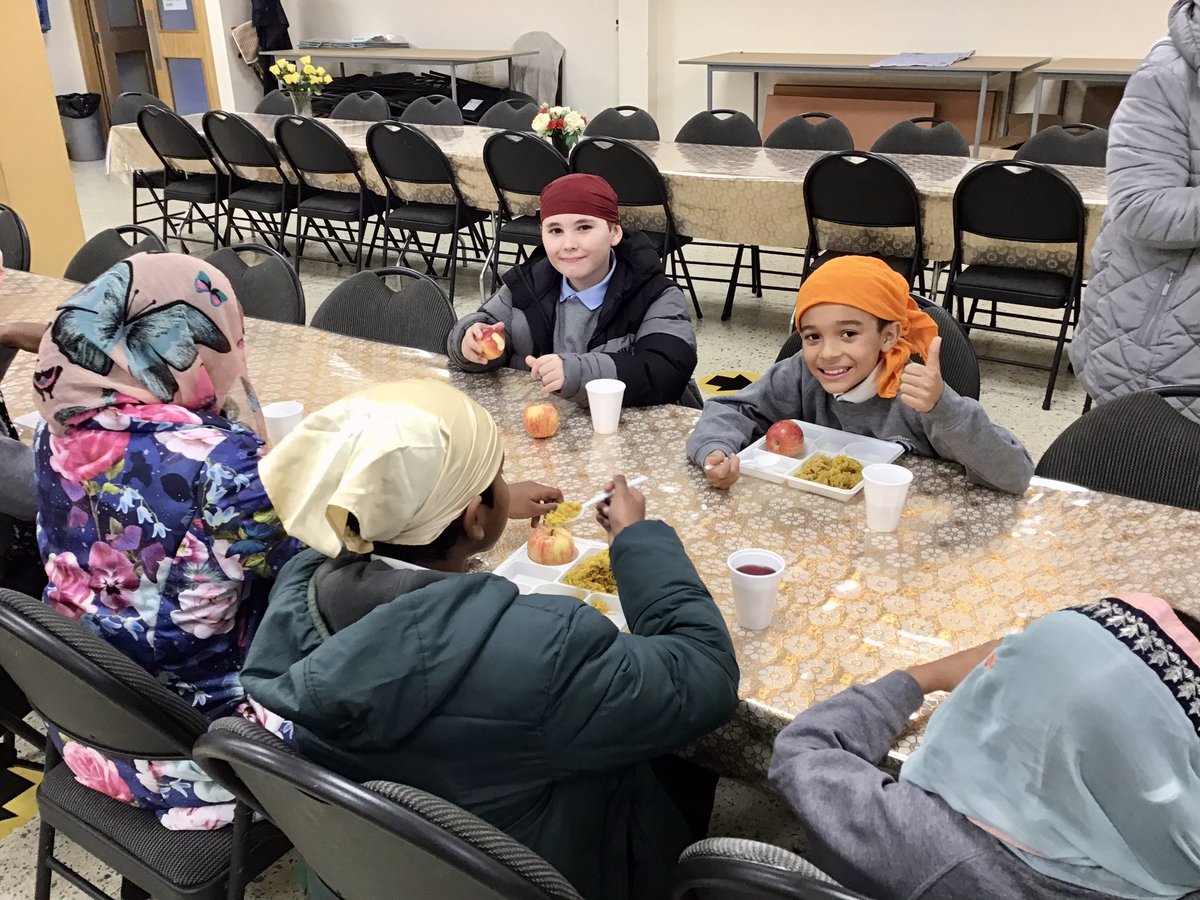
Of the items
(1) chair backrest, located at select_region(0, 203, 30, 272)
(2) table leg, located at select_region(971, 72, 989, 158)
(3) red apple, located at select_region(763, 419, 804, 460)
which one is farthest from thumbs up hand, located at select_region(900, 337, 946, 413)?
(2) table leg, located at select_region(971, 72, 989, 158)

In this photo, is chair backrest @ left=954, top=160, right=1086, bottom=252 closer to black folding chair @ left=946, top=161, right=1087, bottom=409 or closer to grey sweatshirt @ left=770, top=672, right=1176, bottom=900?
black folding chair @ left=946, top=161, right=1087, bottom=409

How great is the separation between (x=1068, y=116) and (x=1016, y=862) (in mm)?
7852

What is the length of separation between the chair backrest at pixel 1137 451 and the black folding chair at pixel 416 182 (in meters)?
3.94

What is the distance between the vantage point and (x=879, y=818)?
3.38 ft

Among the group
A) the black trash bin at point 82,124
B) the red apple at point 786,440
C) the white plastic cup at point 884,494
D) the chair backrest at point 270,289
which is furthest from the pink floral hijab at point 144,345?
the black trash bin at point 82,124

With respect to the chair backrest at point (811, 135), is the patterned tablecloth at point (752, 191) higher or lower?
lower

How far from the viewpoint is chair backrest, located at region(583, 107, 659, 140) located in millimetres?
5875

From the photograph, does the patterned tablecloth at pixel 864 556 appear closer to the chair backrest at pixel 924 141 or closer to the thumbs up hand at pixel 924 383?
the thumbs up hand at pixel 924 383

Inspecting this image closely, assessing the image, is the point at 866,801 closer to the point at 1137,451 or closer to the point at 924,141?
the point at 1137,451

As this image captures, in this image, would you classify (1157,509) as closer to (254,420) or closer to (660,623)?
(660,623)

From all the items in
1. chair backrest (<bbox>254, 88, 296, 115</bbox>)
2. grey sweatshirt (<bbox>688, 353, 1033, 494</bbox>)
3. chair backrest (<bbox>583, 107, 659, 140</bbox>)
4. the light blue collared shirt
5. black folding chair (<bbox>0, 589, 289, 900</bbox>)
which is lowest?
black folding chair (<bbox>0, 589, 289, 900</bbox>)

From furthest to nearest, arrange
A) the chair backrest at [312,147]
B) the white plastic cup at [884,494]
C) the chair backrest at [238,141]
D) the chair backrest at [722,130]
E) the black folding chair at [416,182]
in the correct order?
the chair backrest at [238,141] < the chair backrest at [722,130] < the chair backrest at [312,147] < the black folding chair at [416,182] < the white plastic cup at [884,494]

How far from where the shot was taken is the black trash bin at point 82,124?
10.5m

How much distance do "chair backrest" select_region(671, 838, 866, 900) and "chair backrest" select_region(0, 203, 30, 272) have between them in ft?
12.5
